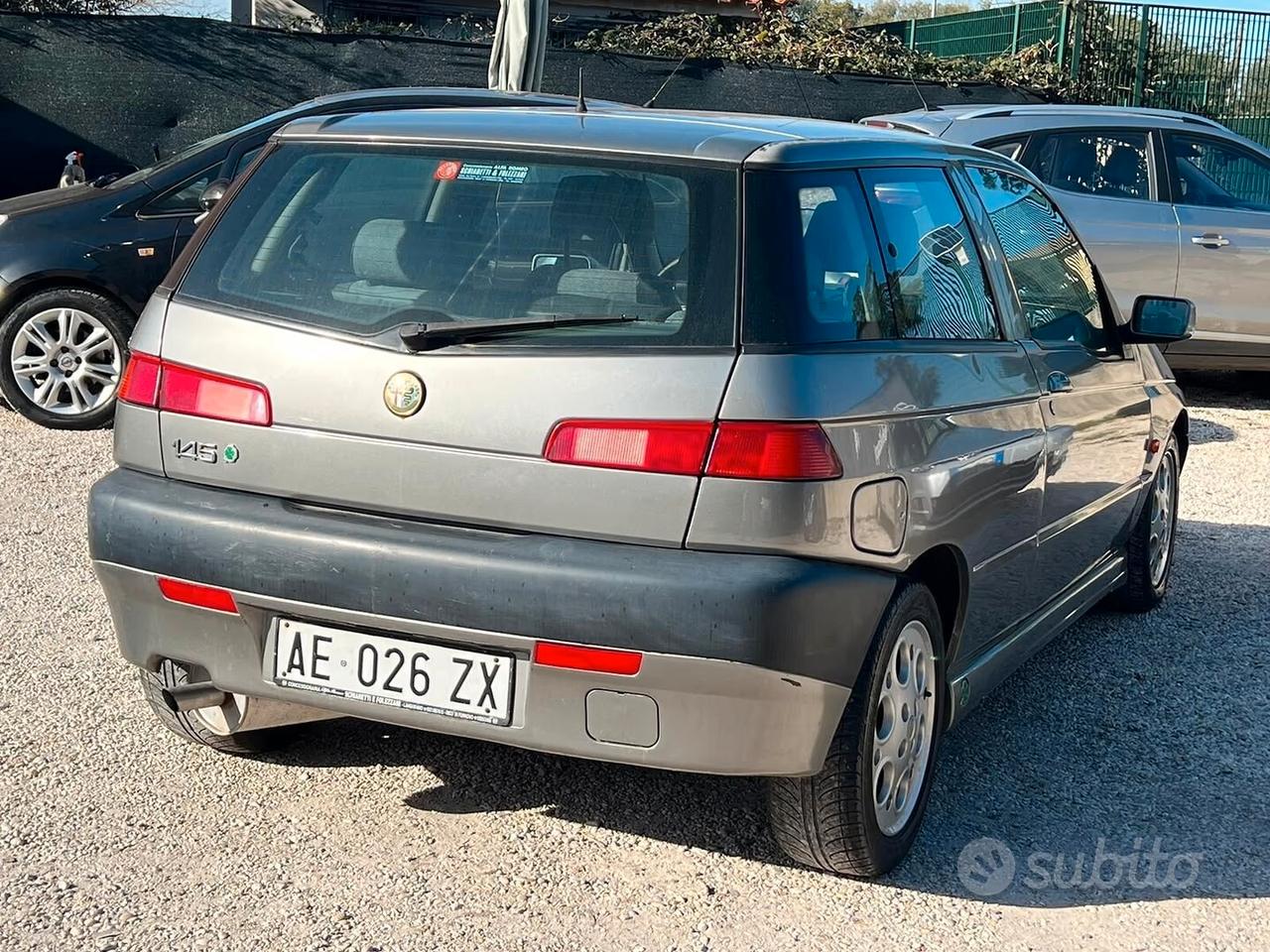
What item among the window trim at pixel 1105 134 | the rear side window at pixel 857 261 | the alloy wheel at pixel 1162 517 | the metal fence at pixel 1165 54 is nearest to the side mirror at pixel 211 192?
the alloy wheel at pixel 1162 517

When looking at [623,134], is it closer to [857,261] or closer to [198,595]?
[857,261]

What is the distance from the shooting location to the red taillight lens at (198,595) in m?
3.47

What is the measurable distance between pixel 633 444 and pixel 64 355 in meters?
6.03

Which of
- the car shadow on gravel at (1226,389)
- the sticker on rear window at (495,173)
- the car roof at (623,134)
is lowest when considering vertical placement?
the car shadow on gravel at (1226,389)

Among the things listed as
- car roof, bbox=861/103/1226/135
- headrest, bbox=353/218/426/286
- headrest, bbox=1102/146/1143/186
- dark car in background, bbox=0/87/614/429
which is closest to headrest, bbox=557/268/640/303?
headrest, bbox=353/218/426/286

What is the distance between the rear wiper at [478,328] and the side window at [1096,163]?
7596 mm

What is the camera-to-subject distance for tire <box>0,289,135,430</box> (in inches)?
328

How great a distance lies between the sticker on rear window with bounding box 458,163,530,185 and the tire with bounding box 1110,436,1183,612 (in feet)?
10.0

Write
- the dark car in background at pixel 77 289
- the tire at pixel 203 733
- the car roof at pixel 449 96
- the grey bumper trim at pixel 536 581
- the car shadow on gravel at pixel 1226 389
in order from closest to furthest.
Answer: the grey bumper trim at pixel 536 581 < the tire at pixel 203 733 < the car roof at pixel 449 96 < the dark car in background at pixel 77 289 < the car shadow on gravel at pixel 1226 389

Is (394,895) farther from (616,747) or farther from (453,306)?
(453,306)

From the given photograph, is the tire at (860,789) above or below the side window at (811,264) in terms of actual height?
below

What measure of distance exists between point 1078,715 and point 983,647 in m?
0.85

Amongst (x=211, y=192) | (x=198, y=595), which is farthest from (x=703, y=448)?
(x=211, y=192)

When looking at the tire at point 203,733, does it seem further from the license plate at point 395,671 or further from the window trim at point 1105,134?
the window trim at point 1105,134
